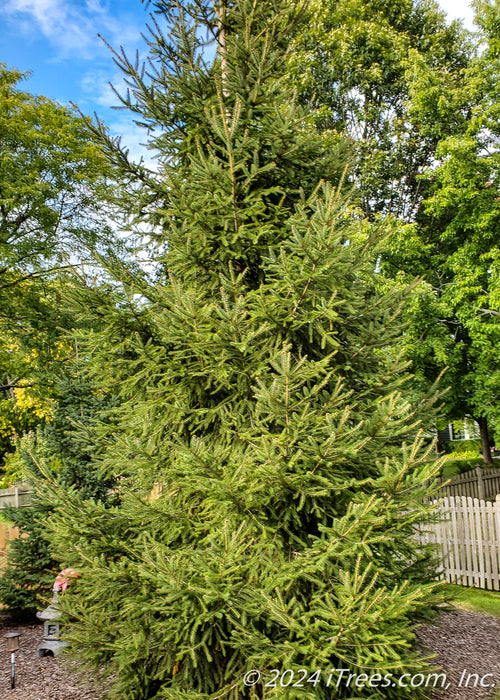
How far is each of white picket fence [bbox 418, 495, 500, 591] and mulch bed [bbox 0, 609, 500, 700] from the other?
4.02ft

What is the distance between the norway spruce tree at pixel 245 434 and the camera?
9.36 feet

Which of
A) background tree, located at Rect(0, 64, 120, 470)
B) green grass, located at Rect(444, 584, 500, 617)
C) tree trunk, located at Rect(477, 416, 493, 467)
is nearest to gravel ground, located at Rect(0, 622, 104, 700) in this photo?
green grass, located at Rect(444, 584, 500, 617)

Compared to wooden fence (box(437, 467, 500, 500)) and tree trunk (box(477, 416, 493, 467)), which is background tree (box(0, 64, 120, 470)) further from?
tree trunk (box(477, 416, 493, 467))

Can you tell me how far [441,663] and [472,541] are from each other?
126 inches

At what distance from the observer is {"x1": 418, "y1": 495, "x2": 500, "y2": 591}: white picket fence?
7707 mm

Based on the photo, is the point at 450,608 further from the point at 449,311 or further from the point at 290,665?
the point at 449,311

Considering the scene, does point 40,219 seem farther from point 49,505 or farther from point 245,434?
point 245,434

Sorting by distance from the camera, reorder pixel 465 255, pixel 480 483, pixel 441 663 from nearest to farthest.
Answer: pixel 441 663 → pixel 465 255 → pixel 480 483

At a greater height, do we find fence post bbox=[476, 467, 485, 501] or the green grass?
fence post bbox=[476, 467, 485, 501]

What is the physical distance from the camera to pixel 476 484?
12070 mm

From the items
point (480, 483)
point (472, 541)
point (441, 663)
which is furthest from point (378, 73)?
point (441, 663)

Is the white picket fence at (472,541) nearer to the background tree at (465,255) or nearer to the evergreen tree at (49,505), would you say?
the background tree at (465,255)

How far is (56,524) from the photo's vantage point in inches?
140

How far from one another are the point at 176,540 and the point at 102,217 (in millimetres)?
11646
